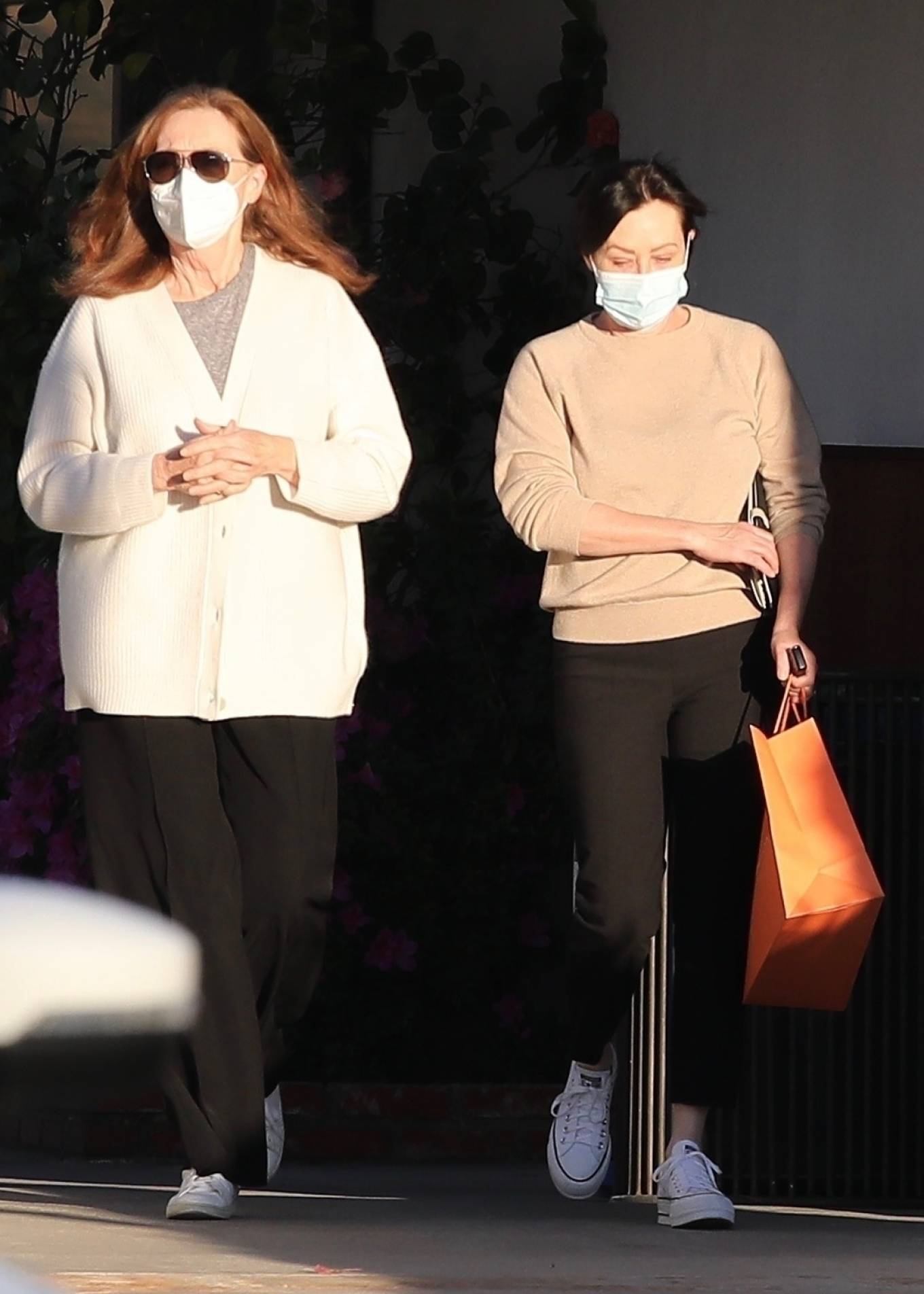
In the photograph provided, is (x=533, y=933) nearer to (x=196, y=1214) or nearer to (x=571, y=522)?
(x=571, y=522)

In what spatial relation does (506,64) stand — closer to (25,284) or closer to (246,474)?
(25,284)

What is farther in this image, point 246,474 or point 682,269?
point 682,269

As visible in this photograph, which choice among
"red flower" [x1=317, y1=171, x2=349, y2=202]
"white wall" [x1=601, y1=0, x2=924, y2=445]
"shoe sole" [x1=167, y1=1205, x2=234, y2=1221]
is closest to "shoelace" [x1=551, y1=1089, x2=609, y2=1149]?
"shoe sole" [x1=167, y1=1205, x2=234, y2=1221]

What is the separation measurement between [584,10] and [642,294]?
2.31m

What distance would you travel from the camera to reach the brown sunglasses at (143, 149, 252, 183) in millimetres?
4367

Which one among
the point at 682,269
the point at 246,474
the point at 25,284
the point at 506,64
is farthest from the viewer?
the point at 506,64

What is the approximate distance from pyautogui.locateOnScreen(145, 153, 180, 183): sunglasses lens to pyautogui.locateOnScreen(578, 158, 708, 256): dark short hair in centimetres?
74

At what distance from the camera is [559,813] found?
6.47 m

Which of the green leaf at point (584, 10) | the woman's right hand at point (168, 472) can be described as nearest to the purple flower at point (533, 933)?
the green leaf at point (584, 10)

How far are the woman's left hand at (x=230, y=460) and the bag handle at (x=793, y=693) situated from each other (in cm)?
93

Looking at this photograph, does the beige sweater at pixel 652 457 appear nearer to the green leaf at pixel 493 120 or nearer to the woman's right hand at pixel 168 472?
the woman's right hand at pixel 168 472

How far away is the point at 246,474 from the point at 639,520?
0.70m

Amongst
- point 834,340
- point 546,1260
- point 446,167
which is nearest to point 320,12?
point 446,167

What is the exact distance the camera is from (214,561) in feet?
14.1
